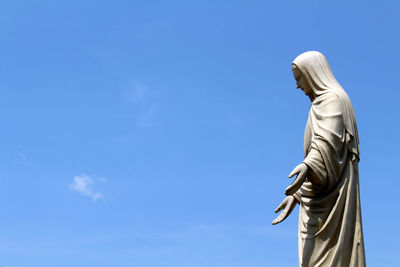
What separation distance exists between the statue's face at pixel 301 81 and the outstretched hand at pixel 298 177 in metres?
1.59

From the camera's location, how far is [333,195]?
8617 mm

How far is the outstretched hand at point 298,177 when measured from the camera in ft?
26.4

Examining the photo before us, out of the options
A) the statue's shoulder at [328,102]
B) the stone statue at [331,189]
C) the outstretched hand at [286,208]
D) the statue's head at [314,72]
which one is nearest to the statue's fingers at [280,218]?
the outstretched hand at [286,208]

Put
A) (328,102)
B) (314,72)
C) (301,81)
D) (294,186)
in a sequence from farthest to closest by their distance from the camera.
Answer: (301,81) < (314,72) < (328,102) < (294,186)

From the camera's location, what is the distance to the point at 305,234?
8.80 m

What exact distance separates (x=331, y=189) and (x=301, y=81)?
1.91 metres

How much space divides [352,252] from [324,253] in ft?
1.36

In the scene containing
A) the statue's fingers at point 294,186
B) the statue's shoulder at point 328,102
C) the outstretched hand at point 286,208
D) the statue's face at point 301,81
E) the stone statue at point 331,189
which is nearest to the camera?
the statue's fingers at point 294,186

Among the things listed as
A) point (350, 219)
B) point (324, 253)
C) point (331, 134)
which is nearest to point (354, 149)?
point (331, 134)

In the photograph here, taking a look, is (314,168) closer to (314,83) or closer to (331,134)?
(331,134)

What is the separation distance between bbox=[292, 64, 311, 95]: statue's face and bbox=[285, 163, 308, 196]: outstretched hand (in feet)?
5.22

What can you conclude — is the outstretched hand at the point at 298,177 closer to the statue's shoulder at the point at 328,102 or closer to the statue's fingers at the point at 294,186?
the statue's fingers at the point at 294,186

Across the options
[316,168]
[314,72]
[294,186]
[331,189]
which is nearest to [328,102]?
[314,72]

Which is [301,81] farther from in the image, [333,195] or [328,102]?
[333,195]
